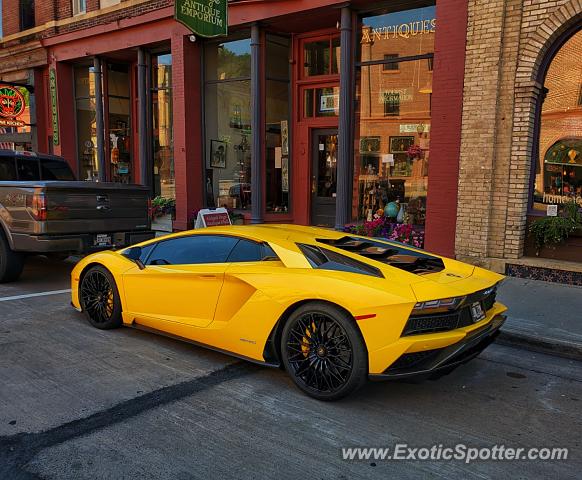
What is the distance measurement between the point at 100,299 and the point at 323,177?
23.4 feet

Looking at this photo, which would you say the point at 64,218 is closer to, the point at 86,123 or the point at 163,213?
the point at 163,213

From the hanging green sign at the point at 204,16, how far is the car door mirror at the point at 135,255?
20.3 feet

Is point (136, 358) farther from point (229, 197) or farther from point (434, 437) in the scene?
point (229, 197)

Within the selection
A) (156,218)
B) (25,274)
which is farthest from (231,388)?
(156,218)

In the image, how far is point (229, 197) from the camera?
1318 centimetres

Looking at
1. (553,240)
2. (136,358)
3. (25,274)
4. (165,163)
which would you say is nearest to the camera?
(136,358)

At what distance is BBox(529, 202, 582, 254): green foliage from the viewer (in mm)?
8094

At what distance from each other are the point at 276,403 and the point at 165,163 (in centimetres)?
1159

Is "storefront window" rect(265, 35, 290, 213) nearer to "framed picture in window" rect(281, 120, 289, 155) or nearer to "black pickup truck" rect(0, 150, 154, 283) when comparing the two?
"framed picture in window" rect(281, 120, 289, 155)

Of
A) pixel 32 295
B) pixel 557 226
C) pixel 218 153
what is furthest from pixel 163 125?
pixel 557 226

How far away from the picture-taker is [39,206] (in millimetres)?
7238

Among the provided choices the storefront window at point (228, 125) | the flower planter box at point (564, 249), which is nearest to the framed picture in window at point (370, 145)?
the storefront window at point (228, 125)

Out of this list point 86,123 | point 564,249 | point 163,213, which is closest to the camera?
point 564,249

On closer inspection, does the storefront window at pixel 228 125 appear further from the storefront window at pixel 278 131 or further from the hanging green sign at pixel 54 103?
the hanging green sign at pixel 54 103
